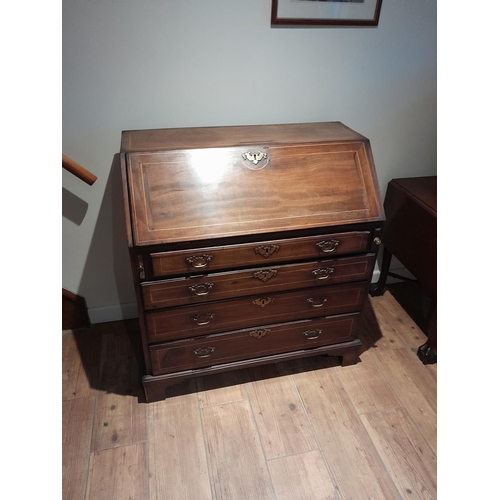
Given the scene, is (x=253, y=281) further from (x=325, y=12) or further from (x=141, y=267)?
(x=325, y=12)

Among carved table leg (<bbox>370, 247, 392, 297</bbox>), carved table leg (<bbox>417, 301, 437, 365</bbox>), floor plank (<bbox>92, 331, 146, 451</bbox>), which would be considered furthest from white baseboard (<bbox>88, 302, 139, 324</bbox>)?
carved table leg (<bbox>417, 301, 437, 365</bbox>)

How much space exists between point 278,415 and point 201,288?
69 cm

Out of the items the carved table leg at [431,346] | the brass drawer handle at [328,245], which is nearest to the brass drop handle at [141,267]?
the brass drawer handle at [328,245]

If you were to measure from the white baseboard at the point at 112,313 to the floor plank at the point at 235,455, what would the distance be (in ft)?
2.48

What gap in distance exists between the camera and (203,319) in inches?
63.9

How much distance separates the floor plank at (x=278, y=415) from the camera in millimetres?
1617

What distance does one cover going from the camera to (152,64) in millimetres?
1633

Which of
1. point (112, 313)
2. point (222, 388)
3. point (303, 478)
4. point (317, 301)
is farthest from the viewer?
point (112, 313)

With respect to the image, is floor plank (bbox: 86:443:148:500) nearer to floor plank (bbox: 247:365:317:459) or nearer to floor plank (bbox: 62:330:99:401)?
floor plank (bbox: 62:330:99:401)

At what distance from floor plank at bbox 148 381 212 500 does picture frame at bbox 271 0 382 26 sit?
1.70 meters

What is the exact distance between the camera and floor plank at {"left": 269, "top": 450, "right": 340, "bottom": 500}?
1.46 meters

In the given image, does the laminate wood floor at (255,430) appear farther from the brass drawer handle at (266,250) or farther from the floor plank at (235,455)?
the brass drawer handle at (266,250)

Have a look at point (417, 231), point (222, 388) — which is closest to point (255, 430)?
point (222, 388)

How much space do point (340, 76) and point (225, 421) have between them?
5.39 feet
